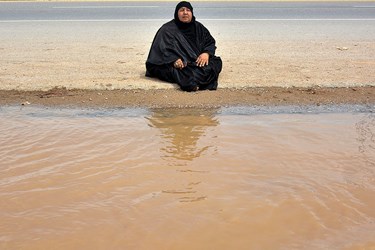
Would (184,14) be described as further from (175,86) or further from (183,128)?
(183,128)

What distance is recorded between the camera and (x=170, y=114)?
5902mm

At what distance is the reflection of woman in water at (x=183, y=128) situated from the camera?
4742mm

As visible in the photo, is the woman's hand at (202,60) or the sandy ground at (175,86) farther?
the woman's hand at (202,60)

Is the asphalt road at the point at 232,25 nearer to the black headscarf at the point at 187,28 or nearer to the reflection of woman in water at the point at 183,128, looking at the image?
the black headscarf at the point at 187,28

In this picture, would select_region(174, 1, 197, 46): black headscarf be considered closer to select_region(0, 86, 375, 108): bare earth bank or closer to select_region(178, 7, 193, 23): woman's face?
select_region(178, 7, 193, 23): woman's face

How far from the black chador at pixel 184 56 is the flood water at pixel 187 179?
Answer: 1.01m

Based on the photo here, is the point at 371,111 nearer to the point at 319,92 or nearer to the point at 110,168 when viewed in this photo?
the point at 319,92

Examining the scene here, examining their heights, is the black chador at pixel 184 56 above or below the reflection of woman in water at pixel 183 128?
above

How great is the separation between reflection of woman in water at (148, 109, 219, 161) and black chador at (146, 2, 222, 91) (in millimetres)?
947

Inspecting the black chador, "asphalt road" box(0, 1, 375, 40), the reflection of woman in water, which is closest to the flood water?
the reflection of woman in water

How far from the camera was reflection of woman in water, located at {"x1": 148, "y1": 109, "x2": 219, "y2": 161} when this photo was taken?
474 centimetres

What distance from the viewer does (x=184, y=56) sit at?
23.9 ft

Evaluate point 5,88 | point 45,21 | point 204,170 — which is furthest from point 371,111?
point 45,21

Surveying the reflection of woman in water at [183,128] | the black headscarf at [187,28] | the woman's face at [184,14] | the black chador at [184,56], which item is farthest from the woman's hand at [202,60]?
the reflection of woman in water at [183,128]
